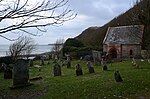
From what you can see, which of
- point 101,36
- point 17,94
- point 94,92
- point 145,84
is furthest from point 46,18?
point 101,36

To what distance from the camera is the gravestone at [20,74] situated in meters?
15.7

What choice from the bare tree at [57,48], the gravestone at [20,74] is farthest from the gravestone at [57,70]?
the bare tree at [57,48]

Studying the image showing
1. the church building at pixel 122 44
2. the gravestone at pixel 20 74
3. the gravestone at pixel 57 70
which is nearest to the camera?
the gravestone at pixel 20 74

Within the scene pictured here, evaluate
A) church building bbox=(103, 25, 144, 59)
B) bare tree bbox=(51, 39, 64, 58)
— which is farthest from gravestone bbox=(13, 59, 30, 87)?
bare tree bbox=(51, 39, 64, 58)

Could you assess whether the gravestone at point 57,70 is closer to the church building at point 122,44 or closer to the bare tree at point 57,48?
the church building at point 122,44

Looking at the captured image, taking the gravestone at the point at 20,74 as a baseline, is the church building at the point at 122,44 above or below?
above

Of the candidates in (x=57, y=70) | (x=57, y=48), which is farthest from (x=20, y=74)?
(x=57, y=48)

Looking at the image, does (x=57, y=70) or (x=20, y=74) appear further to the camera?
(x=57, y=70)

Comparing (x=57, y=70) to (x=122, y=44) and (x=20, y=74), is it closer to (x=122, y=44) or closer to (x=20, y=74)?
(x=20, y=74)

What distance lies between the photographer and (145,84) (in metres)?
13.9

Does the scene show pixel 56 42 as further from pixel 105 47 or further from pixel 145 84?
pixel 145 84

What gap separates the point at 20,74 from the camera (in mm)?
15797

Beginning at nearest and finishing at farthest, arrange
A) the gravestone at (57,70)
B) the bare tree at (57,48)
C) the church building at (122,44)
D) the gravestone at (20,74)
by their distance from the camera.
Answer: the gravestone at (20,74), the gravestone at (57,70), the church building at (122,44), the bare tree at (57,48)

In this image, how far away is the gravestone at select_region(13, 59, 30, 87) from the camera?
15656 millimetres
